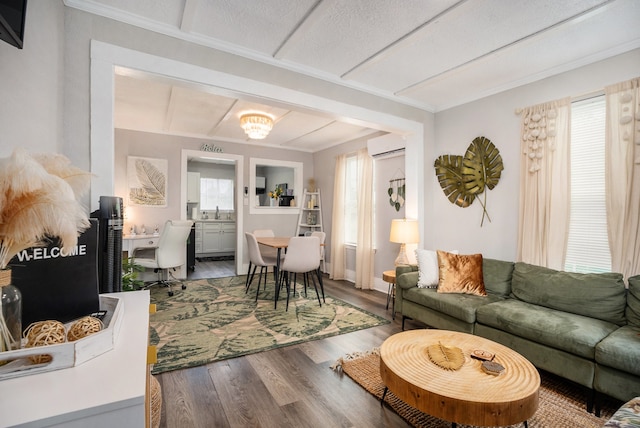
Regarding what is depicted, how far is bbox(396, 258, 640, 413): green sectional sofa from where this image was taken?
1886 millimetres

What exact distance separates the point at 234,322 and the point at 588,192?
3.64 m

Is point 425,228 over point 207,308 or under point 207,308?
over

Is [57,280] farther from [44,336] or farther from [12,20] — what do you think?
[12,20]

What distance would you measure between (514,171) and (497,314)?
159cm

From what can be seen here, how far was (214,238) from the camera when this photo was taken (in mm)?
7797

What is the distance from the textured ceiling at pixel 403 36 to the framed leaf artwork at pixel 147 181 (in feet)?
5.47

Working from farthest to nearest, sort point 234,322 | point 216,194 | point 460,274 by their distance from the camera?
1. point 216,194
2. point 234,322
3. point 460,274

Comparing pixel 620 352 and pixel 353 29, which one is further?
pixel 353 29

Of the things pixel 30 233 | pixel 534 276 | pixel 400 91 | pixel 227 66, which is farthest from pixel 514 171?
pixel 30 233

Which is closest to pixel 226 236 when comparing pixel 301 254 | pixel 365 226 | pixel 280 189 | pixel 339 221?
pixel 280 189

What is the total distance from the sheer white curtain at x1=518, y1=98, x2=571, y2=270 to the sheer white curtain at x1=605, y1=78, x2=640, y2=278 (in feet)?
0.99

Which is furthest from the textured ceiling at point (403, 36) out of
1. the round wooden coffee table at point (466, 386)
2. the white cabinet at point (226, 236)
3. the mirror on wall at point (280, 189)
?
the white cabinet at point (226, 236)

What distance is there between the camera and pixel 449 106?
392cm

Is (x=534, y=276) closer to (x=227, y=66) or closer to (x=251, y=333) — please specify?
(x=251, y=333)
